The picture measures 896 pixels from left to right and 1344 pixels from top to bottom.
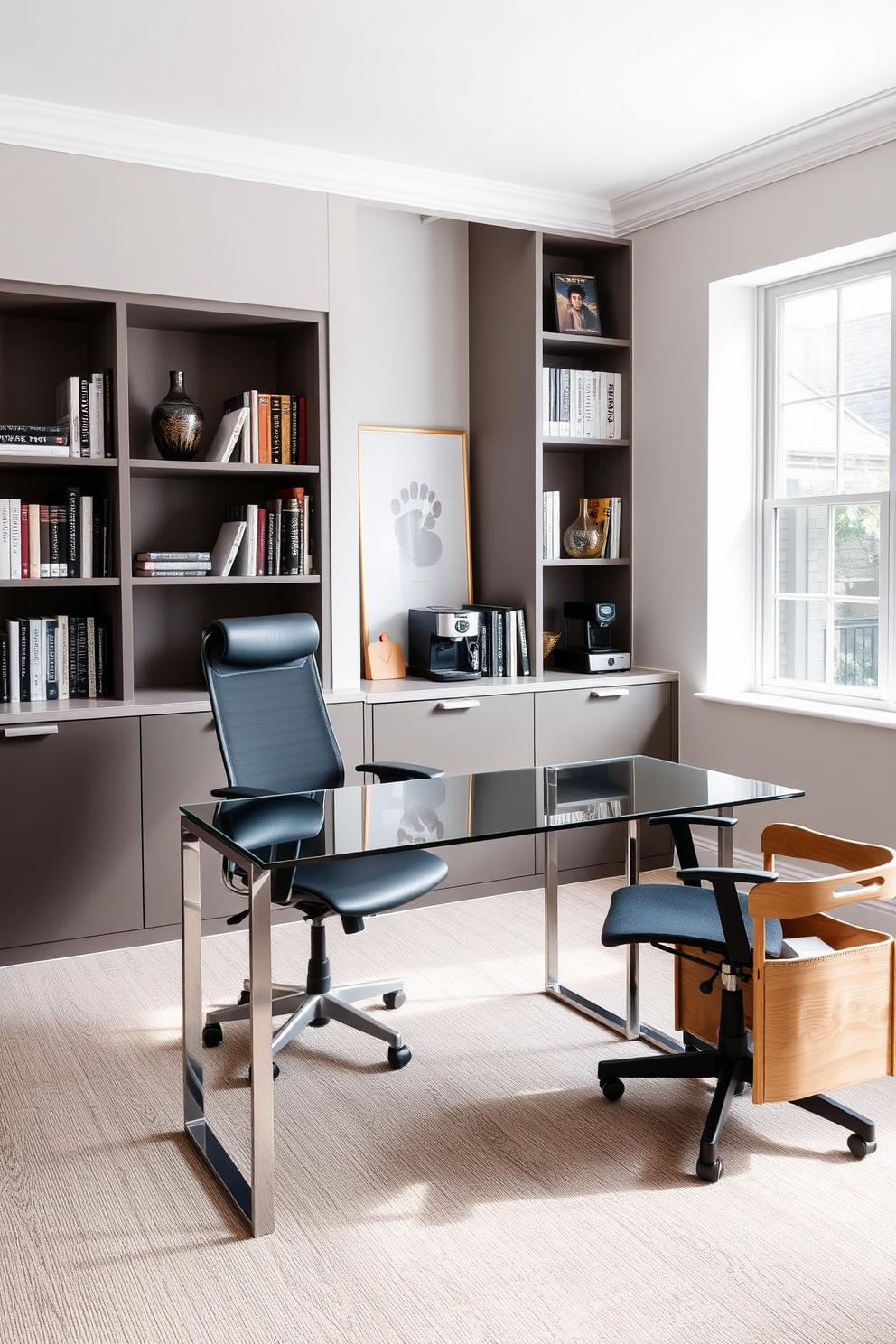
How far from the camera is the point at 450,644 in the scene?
4.60m

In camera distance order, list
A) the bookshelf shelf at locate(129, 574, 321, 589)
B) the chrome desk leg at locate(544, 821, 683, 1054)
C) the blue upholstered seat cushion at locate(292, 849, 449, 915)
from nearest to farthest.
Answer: the blue upholstered seat cushion at locate(292, 849, 449, 915)
the chrome desk leg at locate(544, 821, 683, 1054)
the bookshelf shelf at locate(129, 574, 321, 589)

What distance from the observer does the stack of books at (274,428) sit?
4.16 m

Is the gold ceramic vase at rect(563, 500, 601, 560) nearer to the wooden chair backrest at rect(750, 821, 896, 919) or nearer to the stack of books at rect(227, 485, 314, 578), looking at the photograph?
the stack of books at rect(227, 485, 314, 578)

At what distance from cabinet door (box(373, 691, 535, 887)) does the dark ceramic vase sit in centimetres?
115

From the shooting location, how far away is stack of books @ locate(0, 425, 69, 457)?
375cm

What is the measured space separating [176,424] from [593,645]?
1.94m

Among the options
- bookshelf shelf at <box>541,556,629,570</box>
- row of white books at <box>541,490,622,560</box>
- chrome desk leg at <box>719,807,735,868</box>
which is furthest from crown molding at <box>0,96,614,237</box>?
chrome desk leg at <box>719,807,735,868</box>

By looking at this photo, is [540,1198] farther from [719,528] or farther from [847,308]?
[847,308]

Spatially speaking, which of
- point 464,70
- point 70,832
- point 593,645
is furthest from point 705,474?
point 70,832

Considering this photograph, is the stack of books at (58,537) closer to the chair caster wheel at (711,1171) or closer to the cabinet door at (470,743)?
the cabinet door at (470,743)

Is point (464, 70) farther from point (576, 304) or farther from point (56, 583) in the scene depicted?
point (56, 583)

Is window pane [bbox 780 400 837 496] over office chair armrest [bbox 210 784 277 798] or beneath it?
over

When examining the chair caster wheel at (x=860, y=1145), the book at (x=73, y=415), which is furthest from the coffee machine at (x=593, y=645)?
the chair caster wheel at (x=860, y=1145)

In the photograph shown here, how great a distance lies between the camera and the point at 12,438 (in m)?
3.76
